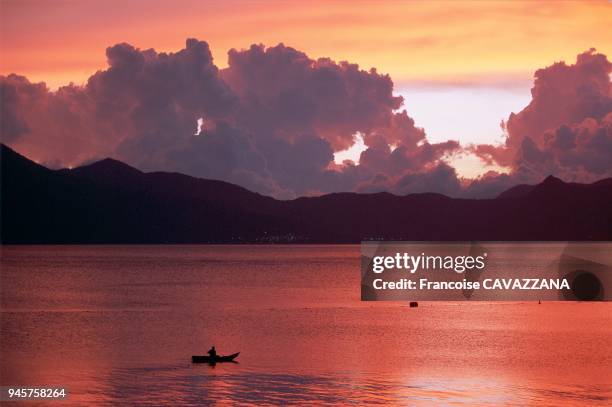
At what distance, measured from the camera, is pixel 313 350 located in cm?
8900

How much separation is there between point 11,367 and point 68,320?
41804 millimetres

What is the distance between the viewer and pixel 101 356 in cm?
8425

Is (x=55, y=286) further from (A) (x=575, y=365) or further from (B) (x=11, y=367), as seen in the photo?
(A) (x=575, y=365)

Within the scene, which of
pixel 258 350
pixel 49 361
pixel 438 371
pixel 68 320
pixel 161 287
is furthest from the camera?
pixel 161 287

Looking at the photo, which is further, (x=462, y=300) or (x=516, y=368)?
(x=462, y=300)

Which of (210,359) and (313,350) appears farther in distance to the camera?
(313,350)

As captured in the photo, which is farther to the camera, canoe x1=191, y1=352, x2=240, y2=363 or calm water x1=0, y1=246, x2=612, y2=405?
canoe x1=191, y1=352, x2=240, y2=363

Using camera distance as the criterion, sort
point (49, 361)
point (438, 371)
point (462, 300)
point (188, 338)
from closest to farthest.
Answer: point (438, 371)
point (49, 361)
point (188, 338)
point (462, 300)

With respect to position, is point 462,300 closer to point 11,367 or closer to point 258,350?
point 258,350

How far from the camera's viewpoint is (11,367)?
254 ft

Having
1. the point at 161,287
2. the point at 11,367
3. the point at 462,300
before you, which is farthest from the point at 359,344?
the point at 161,287

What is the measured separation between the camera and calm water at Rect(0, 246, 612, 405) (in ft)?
216

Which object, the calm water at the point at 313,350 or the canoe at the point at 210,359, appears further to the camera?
the canoe at the point at 210,359

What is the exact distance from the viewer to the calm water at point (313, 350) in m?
65.7
